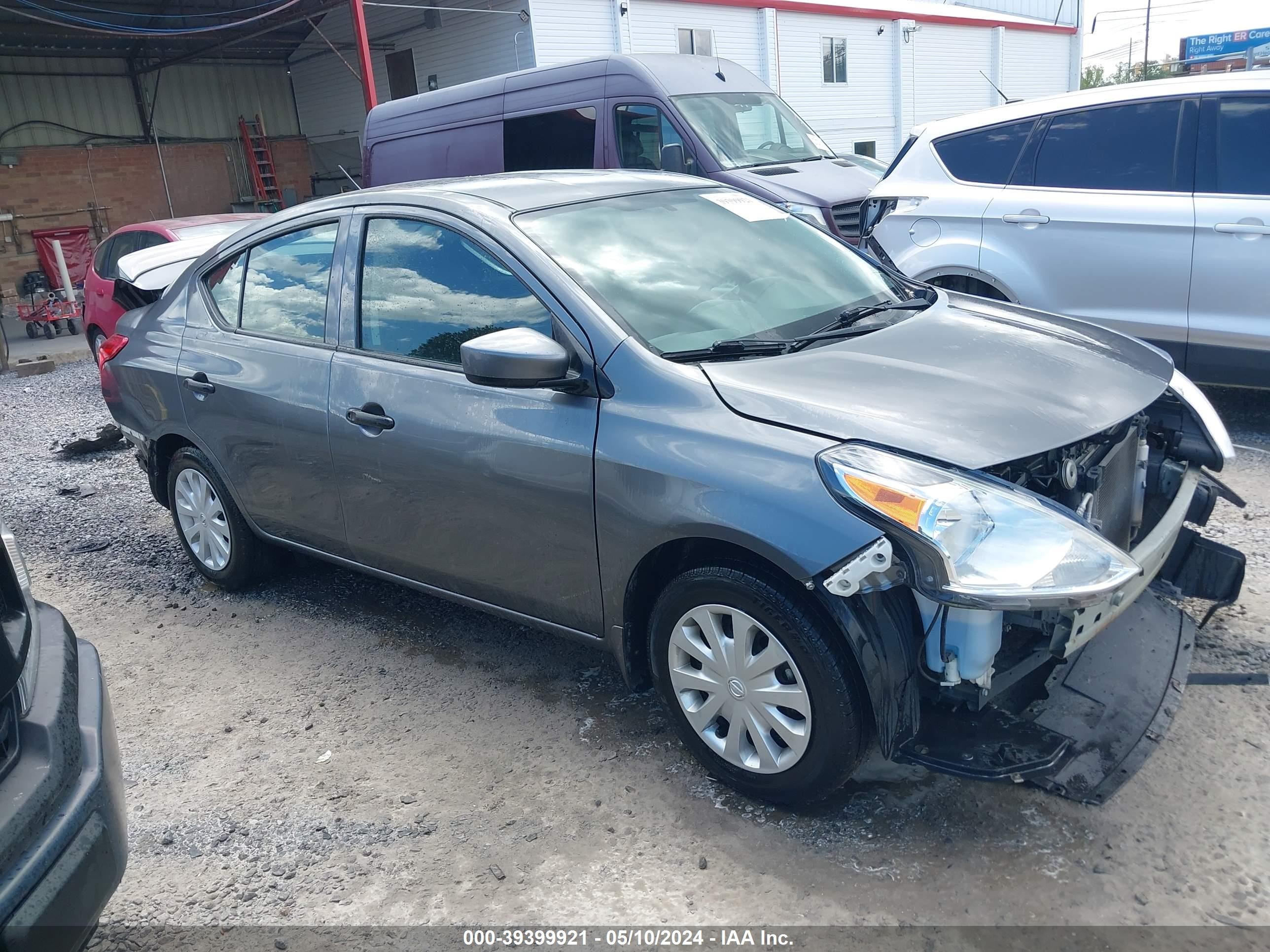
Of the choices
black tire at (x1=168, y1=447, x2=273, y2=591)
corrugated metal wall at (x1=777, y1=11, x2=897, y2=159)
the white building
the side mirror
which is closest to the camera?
the side mirror

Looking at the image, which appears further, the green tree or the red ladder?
the green tree

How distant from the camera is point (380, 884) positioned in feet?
8.89

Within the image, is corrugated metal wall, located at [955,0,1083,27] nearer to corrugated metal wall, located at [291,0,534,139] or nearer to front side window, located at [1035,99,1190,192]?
corrugated metal wall, located at [291,0,534,139]

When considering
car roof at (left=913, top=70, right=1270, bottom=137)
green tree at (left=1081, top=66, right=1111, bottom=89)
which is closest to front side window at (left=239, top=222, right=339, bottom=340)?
car roof at (left=913, top=70, right=1270, bottom=137)

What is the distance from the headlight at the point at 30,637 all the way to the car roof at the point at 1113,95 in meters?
5.45

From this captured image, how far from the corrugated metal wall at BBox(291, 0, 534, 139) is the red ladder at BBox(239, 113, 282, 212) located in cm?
124

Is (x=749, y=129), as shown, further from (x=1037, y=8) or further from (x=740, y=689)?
→ (x=1037, y=8)

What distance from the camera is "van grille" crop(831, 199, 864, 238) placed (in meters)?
8.72

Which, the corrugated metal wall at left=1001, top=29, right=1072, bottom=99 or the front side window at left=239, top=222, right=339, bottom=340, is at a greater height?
the corrugated metal wall at left=1001, top=29, right=1072, bottom=99

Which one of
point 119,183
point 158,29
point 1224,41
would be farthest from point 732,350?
point 1224,41

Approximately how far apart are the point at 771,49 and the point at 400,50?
24.8 feet

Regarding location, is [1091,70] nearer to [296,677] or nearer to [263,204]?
[263,204]

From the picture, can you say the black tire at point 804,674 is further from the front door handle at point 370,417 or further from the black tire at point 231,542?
the black tire at point 231,542

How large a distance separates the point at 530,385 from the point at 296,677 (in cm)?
172
